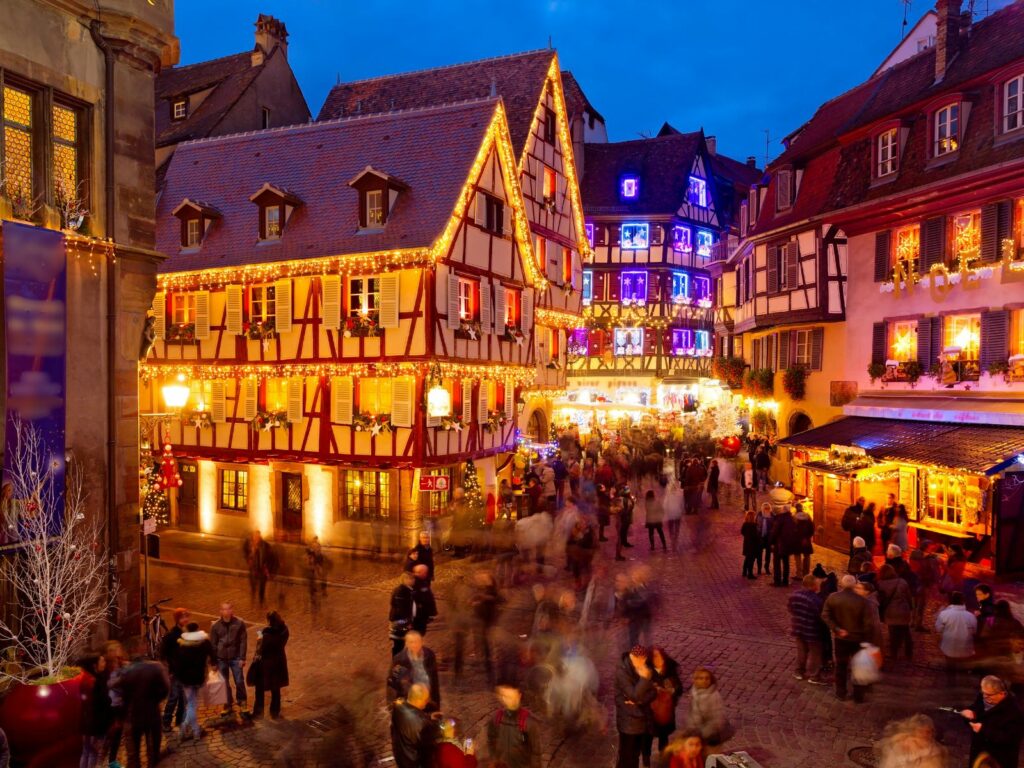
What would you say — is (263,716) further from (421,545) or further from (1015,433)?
(1015,433)

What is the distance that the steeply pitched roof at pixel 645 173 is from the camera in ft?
142

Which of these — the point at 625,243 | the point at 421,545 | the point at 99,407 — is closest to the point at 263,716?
the point at 421,545

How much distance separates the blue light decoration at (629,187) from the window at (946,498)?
2810 cm

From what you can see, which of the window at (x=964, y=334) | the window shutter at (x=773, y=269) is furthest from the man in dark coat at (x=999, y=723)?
the window shutter at (x=773, y=269)

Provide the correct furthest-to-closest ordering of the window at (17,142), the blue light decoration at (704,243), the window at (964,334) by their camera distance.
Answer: the blue light decoration at (704,243) → the window at (964,334) → the window at (17,142)

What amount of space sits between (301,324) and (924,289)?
15694 mm

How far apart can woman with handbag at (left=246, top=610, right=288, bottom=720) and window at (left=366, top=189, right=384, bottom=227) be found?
41.9 ft

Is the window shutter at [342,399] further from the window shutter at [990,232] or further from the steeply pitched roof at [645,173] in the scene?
the steeply pitched roof at [645,173]

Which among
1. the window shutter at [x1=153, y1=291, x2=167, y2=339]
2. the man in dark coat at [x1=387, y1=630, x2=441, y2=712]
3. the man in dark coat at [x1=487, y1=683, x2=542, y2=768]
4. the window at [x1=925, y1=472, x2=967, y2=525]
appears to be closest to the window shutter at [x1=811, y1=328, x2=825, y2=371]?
the window at [x1=925, y1=472, x2=967, y2=525]

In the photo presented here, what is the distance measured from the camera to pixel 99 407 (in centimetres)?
1312

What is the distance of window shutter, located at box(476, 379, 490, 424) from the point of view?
22.7 meters

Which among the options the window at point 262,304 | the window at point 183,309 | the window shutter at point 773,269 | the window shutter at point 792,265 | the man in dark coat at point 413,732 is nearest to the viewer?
the man in dark coat at point 413,732

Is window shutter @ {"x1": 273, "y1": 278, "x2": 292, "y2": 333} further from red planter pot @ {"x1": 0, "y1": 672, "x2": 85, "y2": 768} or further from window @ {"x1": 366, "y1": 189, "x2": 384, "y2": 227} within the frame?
red planter pot @ {"x1": 0, "y1": 672, "x2": 85, "y2": 768}

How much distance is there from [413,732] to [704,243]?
41136mm
